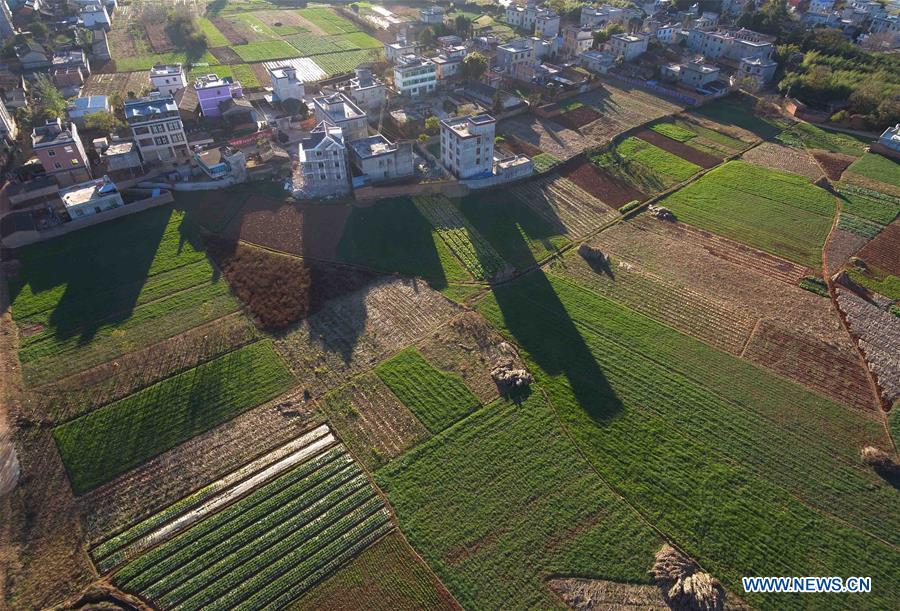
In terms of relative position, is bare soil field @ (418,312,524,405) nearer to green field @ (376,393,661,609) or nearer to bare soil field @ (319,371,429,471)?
green field @ (376,393,661,609)

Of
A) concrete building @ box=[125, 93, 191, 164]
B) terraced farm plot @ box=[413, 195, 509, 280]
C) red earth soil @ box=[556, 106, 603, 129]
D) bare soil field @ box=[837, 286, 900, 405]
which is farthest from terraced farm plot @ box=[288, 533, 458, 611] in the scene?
red earth soil @ box=[556, 106, 603, 129]

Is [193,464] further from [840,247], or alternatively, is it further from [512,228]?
[840,247]

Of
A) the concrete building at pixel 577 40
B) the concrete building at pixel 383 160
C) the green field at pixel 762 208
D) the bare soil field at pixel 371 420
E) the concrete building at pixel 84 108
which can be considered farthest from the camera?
the concrete building at pixel 577 40

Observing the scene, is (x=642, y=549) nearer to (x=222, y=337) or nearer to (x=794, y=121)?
(x=222, y=337)

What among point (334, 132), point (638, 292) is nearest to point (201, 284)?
point (334, 132)

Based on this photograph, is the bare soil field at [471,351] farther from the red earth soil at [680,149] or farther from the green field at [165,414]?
the red earth soil at [680,149]

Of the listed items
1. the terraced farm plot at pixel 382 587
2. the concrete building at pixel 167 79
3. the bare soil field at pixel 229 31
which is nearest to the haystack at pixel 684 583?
the terraced farm plot at pixel 382 587

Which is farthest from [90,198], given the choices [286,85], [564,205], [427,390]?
[564,205]

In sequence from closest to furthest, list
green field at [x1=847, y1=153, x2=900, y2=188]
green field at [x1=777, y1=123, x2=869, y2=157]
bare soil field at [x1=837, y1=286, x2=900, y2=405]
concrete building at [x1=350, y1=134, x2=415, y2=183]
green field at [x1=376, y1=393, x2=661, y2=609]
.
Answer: green field at [x1=376, y1=393, x2=661, y2=609] < bare soil field at [x1=837, y1=286, x2=900, y2=405] < concrete building at [x1=350, y1=134, x2=415, y2=183] < green field at [x1=847, y1=153, x2=900, y2=188] < green field at [x1=777, y1=123, x2=869, y2=157]
